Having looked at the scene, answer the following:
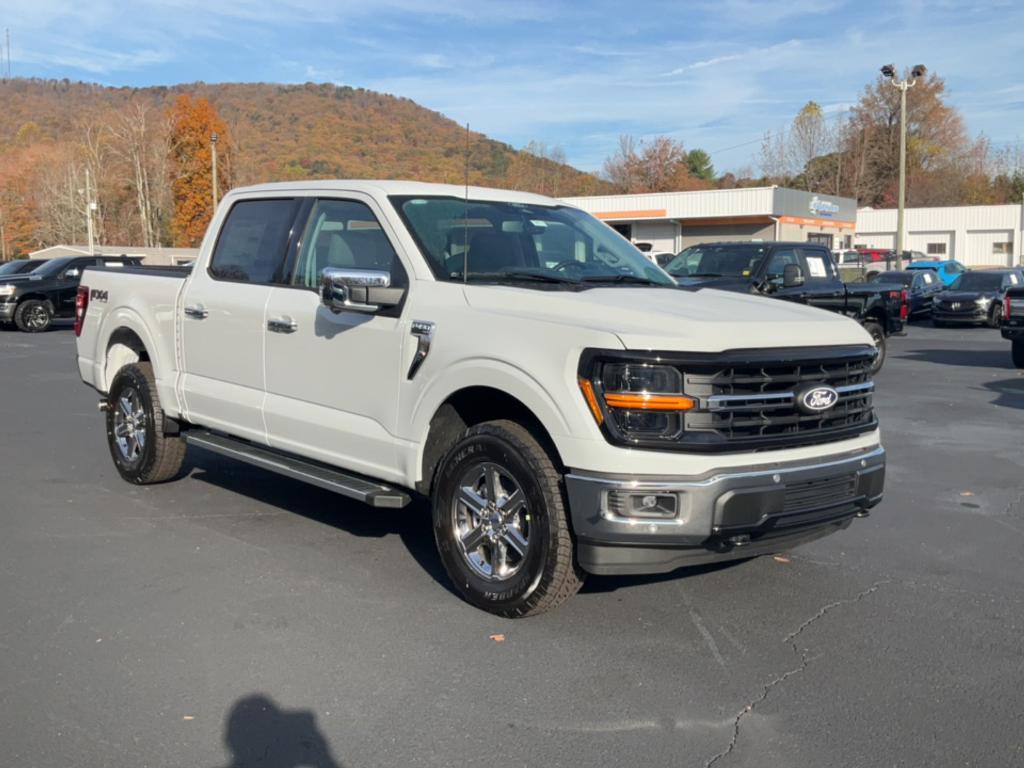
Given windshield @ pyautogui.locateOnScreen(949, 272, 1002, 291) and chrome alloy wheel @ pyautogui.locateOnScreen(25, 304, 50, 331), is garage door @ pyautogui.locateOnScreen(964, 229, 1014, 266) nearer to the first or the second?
windshield @ pyautogui.locateOnScreen(949, 272, 1002, 291)

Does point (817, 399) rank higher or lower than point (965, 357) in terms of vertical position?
higher

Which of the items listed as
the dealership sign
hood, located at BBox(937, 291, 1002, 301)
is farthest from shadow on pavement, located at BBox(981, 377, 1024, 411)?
the dealership sign

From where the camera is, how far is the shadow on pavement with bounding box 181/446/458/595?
586 centimetres

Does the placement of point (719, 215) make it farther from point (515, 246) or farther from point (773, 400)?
point (773, 400)

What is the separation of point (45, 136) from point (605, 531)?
11751cm

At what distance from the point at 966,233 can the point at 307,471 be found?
218ft

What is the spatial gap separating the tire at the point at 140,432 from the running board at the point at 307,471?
39 centimetres

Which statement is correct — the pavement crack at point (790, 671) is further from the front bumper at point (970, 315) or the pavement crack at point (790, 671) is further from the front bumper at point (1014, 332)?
the front bumper at point (970, 315)

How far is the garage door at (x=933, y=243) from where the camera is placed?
64562 mm

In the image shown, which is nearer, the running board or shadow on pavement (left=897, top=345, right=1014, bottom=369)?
the running board

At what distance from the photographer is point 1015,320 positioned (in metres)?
15.2

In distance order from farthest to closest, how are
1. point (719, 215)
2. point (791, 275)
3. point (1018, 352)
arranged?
point (719, 215) < point (1018, 352) < point (791, 275)

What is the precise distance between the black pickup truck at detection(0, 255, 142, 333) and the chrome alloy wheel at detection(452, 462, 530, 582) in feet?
63.0

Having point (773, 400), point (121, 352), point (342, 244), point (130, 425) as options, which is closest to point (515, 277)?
point (342, 244)
